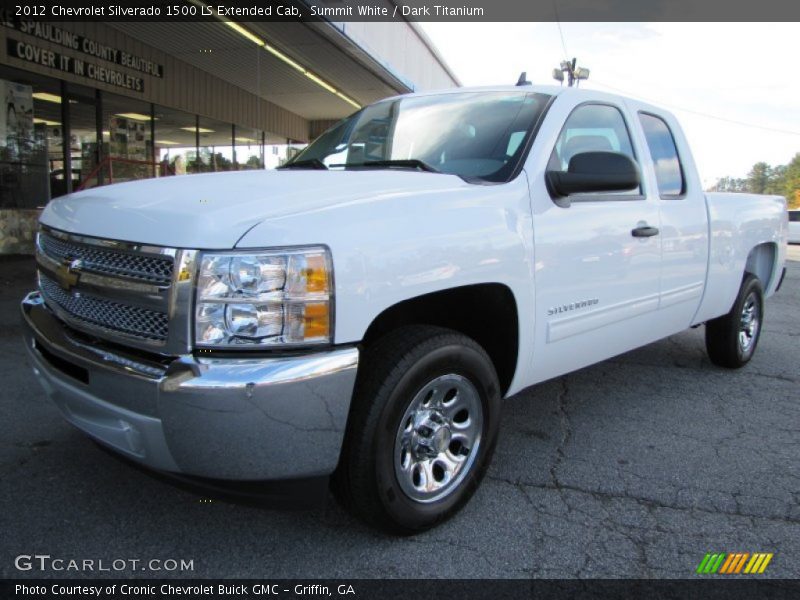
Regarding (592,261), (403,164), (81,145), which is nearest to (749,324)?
(592,261)

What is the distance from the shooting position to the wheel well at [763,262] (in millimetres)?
5219

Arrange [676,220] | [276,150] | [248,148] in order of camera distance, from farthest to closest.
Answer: [276,150] → [248,148] → [676,220]

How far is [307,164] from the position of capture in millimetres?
3549

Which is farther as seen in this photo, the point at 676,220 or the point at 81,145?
the point at 81,145

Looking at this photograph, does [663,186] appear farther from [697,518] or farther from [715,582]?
[715,582]

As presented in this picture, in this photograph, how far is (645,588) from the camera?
226cm

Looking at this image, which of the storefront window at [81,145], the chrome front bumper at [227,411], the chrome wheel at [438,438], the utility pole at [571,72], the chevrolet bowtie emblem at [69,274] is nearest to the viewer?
the chrome front bumper at [227,411]

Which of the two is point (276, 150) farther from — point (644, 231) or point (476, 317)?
point (476, 317)

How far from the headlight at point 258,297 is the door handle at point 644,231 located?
2081 mm

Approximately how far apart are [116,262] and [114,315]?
200mm

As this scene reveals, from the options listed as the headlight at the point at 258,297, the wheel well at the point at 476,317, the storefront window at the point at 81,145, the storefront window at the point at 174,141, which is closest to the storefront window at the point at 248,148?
the storefront window at the point at 174,141

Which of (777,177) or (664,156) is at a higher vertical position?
(777,177)

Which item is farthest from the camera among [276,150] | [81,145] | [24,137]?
[276,150]

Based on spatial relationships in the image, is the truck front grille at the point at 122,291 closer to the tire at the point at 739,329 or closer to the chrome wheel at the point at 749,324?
the tire at the point at 739,329
